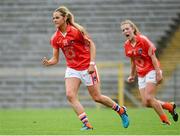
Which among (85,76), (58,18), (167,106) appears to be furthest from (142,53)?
(58,18)

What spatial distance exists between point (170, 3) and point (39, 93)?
5.76 metres

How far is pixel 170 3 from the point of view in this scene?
86.1 feet

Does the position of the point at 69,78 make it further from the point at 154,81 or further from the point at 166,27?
the point at 166,27

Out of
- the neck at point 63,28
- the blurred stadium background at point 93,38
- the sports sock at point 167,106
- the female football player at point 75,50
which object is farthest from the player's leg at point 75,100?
the blurred stadium background at point 93,38

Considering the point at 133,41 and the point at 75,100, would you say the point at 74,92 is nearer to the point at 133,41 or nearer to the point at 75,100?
the point at 75,100

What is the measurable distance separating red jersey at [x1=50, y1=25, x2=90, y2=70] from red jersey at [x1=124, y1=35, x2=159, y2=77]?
1.12 metres

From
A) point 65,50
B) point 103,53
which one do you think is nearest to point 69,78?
point 65,50

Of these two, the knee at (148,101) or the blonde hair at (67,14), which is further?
the knee at (148,101)

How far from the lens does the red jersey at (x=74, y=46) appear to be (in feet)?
39.9

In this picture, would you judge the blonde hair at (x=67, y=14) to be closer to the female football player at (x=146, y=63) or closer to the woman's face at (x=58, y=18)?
the woman's face at (x=58, y=18)

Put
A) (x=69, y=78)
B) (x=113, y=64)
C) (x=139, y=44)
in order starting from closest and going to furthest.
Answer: (x=69, y=78) → (x=139, y=44) → (x=113, y=64)

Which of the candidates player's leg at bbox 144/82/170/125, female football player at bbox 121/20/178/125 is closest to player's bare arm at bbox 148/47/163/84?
female football player at bbox 121/20/178/125

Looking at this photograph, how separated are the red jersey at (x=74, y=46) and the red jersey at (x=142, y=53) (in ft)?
3.67

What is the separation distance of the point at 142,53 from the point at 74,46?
4.73 ft
